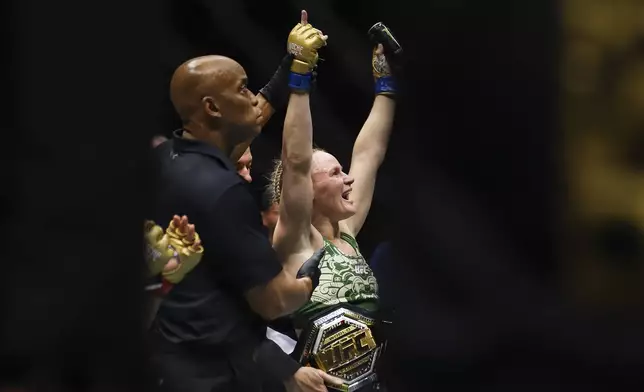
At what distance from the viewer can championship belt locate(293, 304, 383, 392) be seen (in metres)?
1.91

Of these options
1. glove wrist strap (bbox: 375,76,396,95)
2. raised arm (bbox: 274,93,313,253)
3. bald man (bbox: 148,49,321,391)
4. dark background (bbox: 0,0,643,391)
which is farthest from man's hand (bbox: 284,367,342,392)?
glove wrist strap (bbox: 375,76,396,95)

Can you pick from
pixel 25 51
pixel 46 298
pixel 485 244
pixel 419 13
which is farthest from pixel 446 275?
pixel 25 51

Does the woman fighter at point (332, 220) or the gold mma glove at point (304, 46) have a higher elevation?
the gold mma glove at point (304, 46)

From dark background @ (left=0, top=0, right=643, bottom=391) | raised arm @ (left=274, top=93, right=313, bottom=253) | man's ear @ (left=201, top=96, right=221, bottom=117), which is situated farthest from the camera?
raised arm @ (left=274, top=93, right=313, bottom=253)

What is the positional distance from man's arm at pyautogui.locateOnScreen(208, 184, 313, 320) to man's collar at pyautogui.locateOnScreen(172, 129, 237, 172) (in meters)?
0.06

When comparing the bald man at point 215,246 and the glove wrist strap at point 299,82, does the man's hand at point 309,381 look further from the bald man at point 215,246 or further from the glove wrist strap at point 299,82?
the glove wrist strap at point 299,82

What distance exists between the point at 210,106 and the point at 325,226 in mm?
449

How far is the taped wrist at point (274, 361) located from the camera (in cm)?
175

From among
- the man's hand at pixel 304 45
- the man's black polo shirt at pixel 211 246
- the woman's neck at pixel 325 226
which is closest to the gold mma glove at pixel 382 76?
the man's hand at pixel 304 45

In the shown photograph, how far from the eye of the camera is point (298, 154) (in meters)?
1.85

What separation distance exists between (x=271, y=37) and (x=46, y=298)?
66 centimetres

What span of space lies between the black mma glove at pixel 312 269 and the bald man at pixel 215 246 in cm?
11

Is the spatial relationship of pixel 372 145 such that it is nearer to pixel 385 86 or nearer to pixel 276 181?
pixel 385 86

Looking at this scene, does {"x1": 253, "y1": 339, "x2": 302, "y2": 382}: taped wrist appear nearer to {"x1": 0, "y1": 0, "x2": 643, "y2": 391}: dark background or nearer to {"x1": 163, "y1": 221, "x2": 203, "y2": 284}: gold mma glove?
{"x1": 163, "y1": 221, "x2": 203, "y2": 284}: gold mma glove
